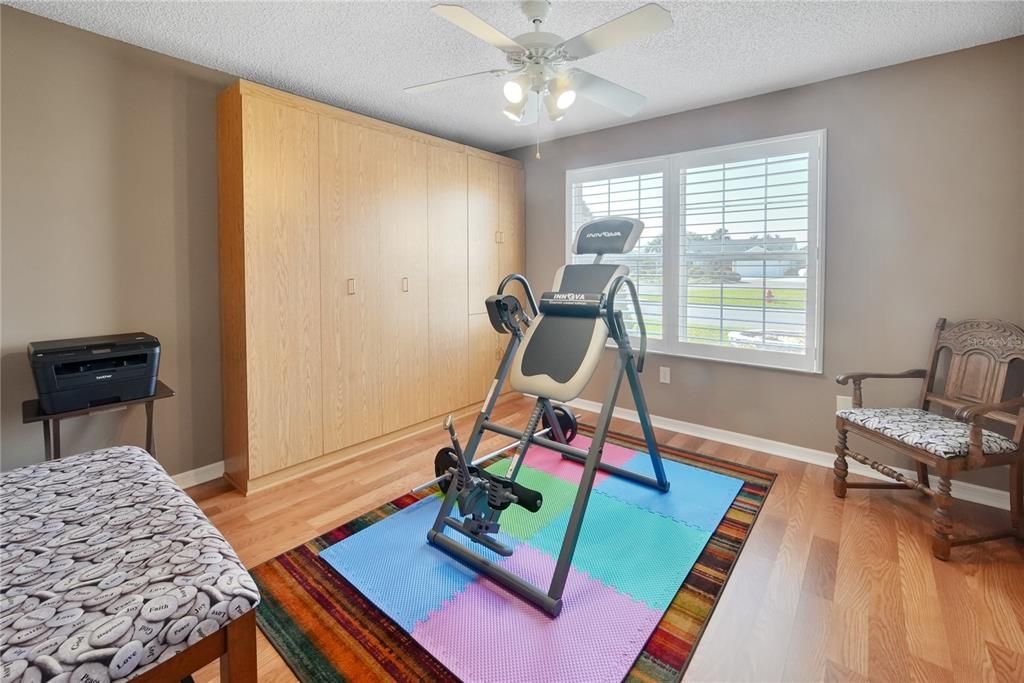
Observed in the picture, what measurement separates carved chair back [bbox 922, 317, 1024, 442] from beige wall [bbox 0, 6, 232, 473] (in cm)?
417

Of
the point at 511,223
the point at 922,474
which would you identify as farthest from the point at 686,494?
the point at 511,223

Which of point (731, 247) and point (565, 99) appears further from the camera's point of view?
point (731, 247)

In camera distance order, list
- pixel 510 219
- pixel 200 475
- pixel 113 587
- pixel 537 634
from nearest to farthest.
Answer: pixel 113 587 < pixel 537 634 < pixel 200 475 < pixel 510 219

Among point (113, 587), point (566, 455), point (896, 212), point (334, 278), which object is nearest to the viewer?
point (113, 587)

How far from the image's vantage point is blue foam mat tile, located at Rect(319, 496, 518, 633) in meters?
1.82

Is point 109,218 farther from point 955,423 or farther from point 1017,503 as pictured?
point 1017,503

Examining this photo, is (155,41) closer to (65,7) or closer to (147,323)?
(65,7)

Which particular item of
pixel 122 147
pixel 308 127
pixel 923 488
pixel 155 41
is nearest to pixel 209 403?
pixel 122 147

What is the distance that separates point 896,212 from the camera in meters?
2.76

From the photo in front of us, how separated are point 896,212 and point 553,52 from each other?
2262 mm

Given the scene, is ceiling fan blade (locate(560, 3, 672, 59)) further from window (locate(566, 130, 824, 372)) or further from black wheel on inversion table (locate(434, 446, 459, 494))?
black wheel on inversion table (locate(434, 446, 459, 494))

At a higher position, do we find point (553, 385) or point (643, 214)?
Result: point (643, 214)

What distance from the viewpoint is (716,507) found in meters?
2.54

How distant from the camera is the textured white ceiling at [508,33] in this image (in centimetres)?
213
